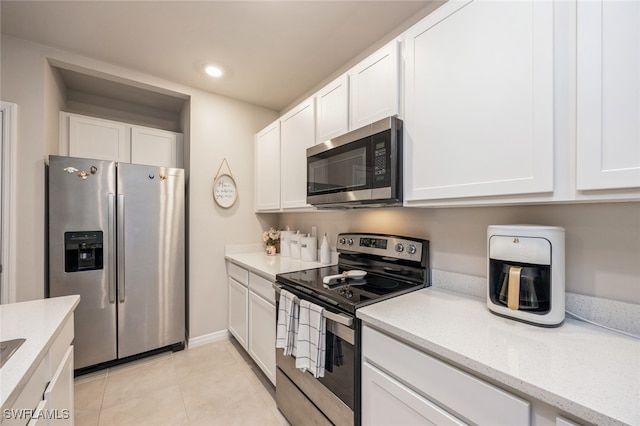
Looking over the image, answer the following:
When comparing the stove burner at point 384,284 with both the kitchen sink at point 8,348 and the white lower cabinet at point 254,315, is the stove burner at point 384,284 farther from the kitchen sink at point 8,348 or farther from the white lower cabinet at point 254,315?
the kitchen sink at point 8,348

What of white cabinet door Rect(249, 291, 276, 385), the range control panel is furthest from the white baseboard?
the range control panel

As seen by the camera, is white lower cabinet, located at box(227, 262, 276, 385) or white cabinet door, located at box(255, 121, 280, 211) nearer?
white lower cabinet, located at box(227, 262, 276, 385)

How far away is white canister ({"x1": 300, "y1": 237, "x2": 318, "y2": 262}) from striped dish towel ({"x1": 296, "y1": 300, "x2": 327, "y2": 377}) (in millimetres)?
988

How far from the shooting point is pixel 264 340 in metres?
1.95

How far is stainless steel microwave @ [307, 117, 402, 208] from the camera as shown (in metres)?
1.32

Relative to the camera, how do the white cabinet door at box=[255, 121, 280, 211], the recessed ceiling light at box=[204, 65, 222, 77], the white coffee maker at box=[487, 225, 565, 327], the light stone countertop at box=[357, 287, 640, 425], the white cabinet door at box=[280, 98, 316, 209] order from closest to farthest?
1. the light stone countertop at box=[357, 287, 640, 425]
2. the white coffee maker at box=[487, 225, 565, 327]
3. the white cabinet door at box=[280, 98, 316, 209]
4. the recessed ceiling light at box=[204, 65, 222, 77]
5. the white cabinet door at box=[255, 121, 280, 211]

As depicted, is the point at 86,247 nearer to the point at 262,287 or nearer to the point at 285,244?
the point at 262,287

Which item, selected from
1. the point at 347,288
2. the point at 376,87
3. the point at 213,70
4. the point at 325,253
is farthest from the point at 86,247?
the point at 376,87

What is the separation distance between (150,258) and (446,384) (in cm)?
244

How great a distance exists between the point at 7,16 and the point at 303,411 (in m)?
3.07

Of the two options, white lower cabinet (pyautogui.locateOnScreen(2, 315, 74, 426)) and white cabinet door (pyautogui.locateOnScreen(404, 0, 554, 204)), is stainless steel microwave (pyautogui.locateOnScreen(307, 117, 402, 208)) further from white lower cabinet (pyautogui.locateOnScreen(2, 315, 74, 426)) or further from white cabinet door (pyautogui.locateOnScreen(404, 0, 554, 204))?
white lower cabinet (pyautogui.locateOnScreen(2, 315, 74, 426))

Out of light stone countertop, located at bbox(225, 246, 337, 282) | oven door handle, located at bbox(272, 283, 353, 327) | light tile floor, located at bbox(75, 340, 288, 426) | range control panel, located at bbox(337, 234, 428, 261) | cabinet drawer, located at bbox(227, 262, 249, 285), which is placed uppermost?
range control panel, located at bbox(337, 234, 428, 261)

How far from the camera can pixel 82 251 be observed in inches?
81.6

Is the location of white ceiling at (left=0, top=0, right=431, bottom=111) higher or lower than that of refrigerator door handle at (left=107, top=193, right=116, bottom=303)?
higher
